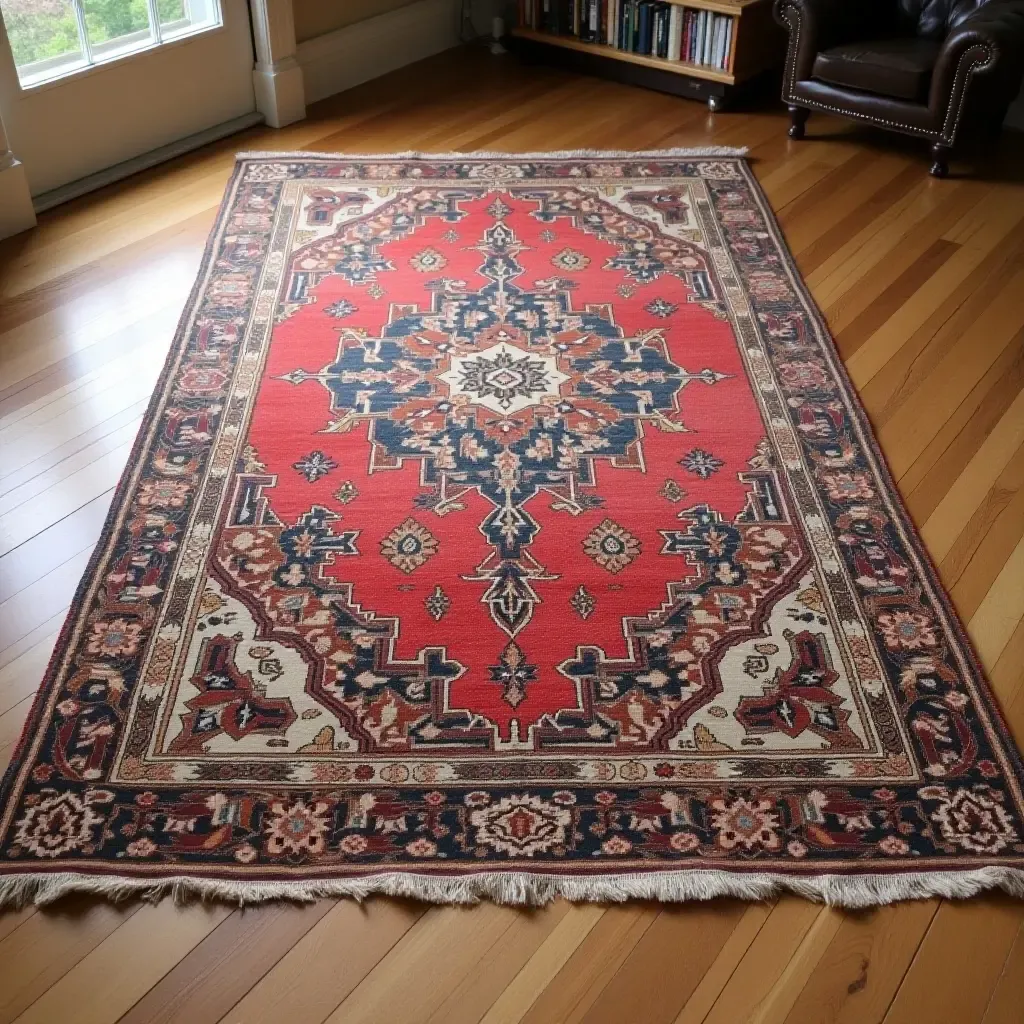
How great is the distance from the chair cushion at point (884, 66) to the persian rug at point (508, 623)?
1054 millimetres

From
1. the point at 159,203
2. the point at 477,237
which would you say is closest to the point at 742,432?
the point at 477,237

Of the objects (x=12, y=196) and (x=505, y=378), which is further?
(x=12, y=196)

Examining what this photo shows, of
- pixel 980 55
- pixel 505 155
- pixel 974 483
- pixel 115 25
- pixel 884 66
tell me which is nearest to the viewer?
pixel 974 483

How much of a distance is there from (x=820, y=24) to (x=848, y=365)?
171 cm

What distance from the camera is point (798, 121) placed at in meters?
4.71

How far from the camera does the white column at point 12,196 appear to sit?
386 centimetres

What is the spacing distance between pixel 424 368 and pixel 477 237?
0.83 metres

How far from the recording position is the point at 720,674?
7.99ft

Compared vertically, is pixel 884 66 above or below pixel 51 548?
above

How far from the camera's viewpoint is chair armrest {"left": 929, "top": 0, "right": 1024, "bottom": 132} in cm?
400

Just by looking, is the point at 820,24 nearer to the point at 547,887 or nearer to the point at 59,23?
the point at 59,23

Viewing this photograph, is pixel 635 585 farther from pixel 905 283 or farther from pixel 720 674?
pixel 905 283

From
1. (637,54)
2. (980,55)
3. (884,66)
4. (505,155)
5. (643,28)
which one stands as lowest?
(505,155)

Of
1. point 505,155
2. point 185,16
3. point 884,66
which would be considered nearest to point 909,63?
point 884,66
